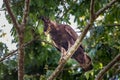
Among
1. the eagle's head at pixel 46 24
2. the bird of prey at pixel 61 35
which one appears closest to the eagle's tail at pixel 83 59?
the bird of prey at pixel 61 35

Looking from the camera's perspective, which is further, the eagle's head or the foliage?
the foliage

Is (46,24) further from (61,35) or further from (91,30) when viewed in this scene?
(91,30)

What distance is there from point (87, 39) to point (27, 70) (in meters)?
4.37

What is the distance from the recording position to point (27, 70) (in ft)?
27.5

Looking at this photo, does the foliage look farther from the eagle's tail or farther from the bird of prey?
the eagle's tail

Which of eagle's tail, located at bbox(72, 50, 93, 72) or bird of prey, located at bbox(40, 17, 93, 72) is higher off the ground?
bird of prey, located at bbox(40, 17, 93, 72)

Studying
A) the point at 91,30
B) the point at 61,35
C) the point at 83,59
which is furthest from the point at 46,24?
the point at 91,30

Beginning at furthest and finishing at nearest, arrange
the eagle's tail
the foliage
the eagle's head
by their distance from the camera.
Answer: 1. the foliage
2. the eagle's head
3. the eagle's tail

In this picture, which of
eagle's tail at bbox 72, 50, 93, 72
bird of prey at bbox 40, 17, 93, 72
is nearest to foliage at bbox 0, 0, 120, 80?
bird of prey at bbox 40, 17, 93, 72

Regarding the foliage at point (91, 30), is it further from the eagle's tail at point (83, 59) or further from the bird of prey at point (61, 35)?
the eagle's tail at point (83, 59)

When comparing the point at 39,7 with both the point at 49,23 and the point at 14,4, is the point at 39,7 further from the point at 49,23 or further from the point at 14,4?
the point at 49,23

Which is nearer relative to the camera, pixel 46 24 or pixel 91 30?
pixel 46 24

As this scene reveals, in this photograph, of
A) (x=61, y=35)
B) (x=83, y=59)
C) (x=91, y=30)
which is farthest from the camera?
(x=91, y=30)

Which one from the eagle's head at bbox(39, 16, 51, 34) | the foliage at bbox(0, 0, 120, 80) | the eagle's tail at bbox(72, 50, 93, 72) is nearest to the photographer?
the eagle's tail at bbox(72, 50, 93, 72)
